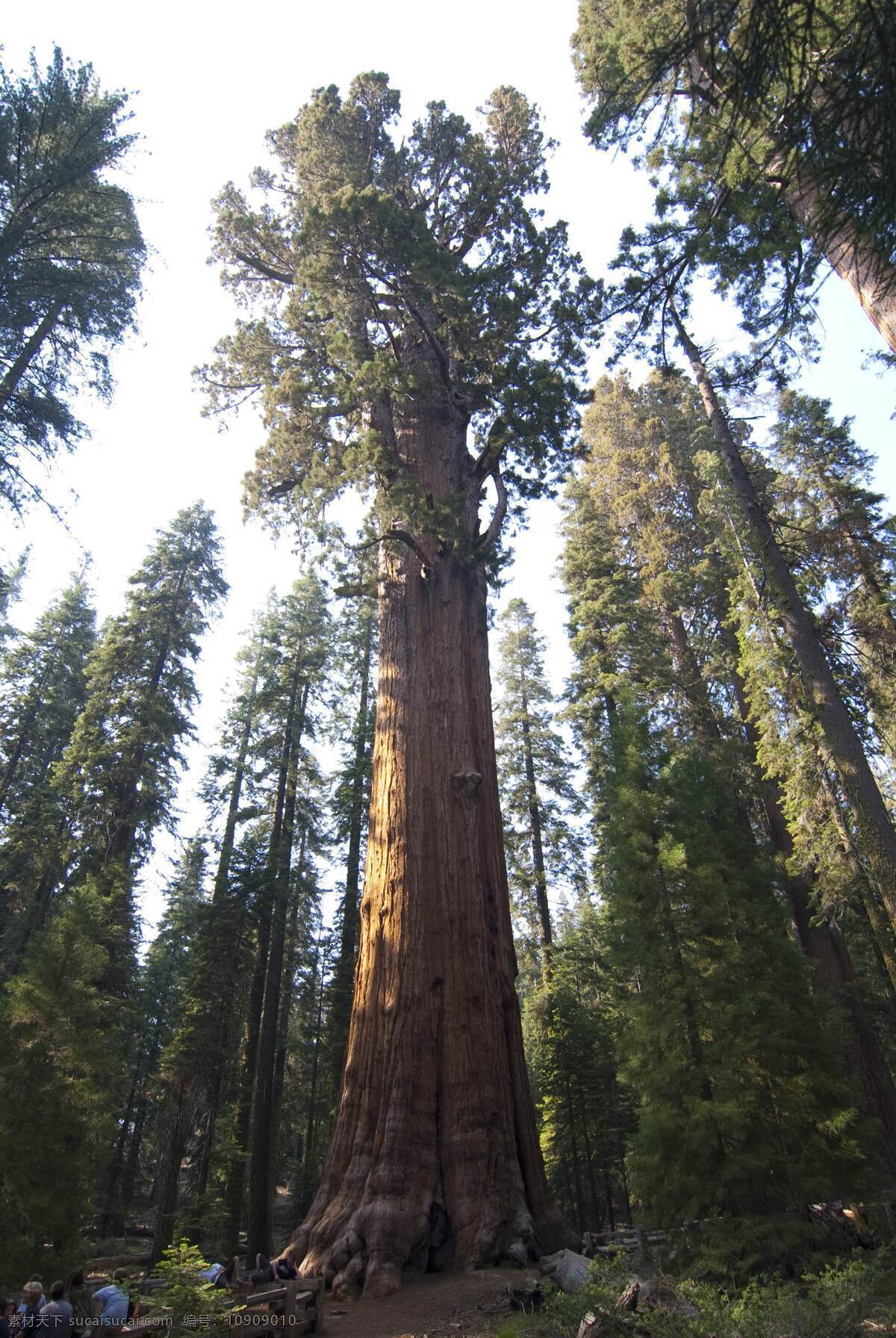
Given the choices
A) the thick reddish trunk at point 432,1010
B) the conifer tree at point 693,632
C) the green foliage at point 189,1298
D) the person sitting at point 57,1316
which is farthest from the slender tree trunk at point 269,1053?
the green foliage at point 189,1298

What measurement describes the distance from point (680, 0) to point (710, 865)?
11.6 metres

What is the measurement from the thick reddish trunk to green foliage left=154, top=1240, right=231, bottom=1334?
79.6 inches

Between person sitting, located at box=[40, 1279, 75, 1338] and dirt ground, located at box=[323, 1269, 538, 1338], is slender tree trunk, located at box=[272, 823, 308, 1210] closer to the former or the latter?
person sitting, located at box=[40, 1279, 75, 1338]

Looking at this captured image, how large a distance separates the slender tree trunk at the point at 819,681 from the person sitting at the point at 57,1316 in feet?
27.3

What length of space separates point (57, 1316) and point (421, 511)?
363 inches

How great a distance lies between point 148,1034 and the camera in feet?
88.7

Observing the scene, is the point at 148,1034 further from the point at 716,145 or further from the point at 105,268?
the point at 716,145

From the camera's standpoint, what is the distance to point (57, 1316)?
630cm

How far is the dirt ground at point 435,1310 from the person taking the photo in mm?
5137

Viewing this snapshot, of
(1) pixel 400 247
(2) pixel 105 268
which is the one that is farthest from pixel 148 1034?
(1) pixel 400 247

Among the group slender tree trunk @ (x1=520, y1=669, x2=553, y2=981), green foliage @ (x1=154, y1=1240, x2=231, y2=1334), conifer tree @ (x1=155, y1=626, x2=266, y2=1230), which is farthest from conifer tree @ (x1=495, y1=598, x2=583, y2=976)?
green foliage @ (x1=154, y1=1240, x2=231, y2=1334)

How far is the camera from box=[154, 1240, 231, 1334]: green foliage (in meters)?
4.29

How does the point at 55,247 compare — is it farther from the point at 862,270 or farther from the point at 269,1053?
the point at 269,1053

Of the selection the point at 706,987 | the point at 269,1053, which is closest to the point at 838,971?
the point at 706,987
